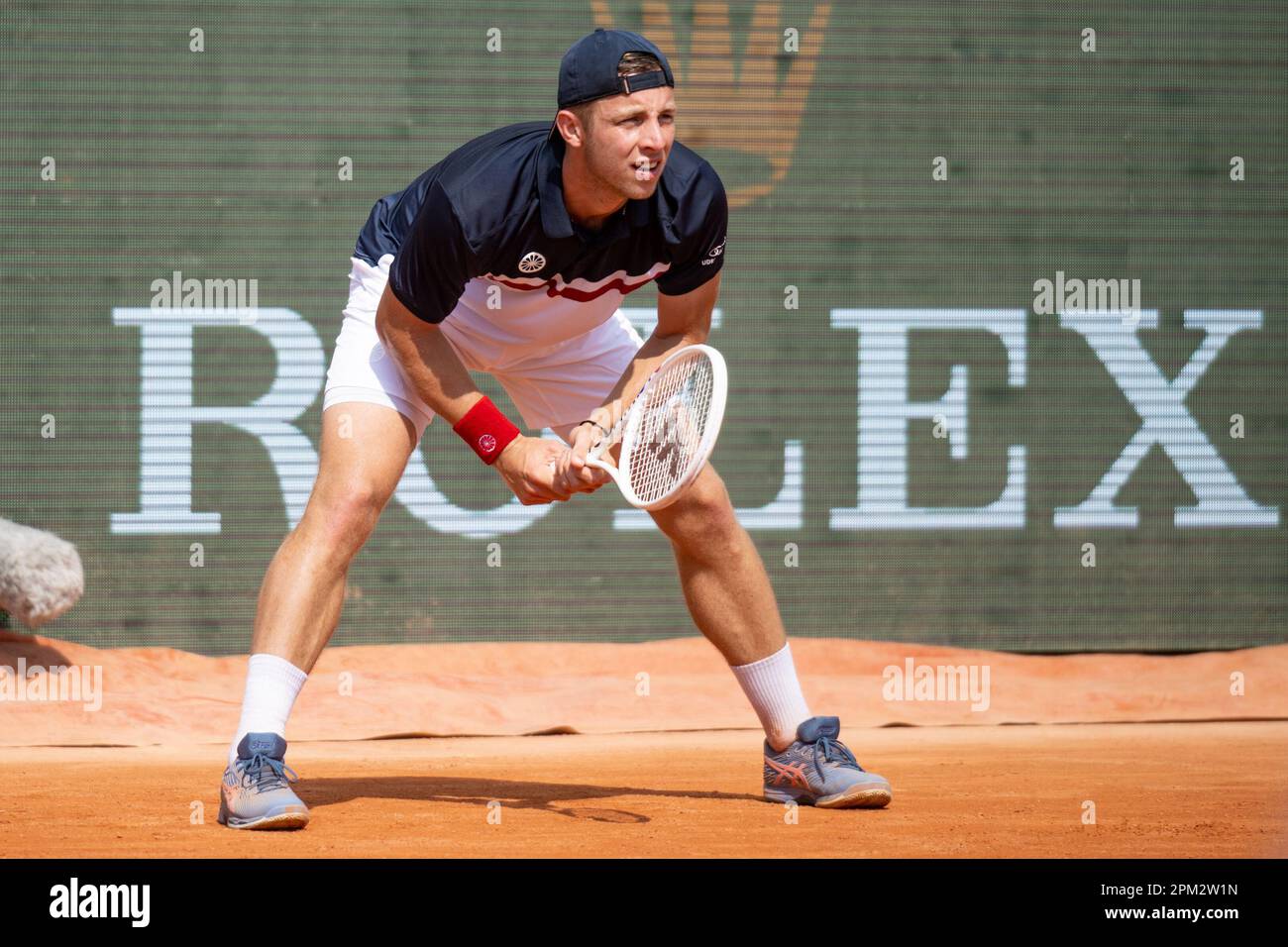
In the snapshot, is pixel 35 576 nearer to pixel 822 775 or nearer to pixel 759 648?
pixel 759 648

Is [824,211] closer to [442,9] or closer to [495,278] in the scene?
[442,9]

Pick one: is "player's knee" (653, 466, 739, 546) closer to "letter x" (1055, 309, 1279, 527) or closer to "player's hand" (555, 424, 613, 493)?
"player's hand" (555, 424, 613, 493)

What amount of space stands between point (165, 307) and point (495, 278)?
165 inches

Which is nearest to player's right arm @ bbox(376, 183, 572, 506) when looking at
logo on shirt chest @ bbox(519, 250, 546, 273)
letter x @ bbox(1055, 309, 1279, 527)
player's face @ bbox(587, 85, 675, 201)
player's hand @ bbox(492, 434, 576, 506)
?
player's hand @ bbox(492, 434, 576, 506)

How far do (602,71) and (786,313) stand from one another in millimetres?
4471

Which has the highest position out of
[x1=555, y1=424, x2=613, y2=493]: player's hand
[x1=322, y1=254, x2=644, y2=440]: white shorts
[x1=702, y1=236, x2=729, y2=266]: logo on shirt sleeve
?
[x1=702, y1=236, x2=729, y2=266]: logo on shirt sleeve

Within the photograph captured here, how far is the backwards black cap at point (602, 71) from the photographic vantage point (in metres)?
3.41

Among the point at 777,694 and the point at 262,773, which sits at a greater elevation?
the point at 777,694

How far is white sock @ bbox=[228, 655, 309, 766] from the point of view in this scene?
3629mm

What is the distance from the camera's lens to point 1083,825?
12.6 ft

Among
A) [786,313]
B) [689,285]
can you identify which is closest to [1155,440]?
[786,313]

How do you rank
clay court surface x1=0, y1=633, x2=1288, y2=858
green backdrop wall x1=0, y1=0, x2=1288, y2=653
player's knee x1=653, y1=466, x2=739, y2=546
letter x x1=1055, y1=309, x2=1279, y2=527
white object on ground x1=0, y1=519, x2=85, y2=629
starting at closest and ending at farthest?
clay court surface x1=0, y1=633, x2=1288, y2=858 → player's knee x1=653, y1=466, x2=739, y2=546 → white object on ground x1=0, y1=519, x2=85, y2=629 → green backdrop wall x1=0, y1=0, x2=1288, y2=653 → letter x x1=1055, y1=309, x2=1279, y2=527

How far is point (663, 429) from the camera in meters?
3.77
